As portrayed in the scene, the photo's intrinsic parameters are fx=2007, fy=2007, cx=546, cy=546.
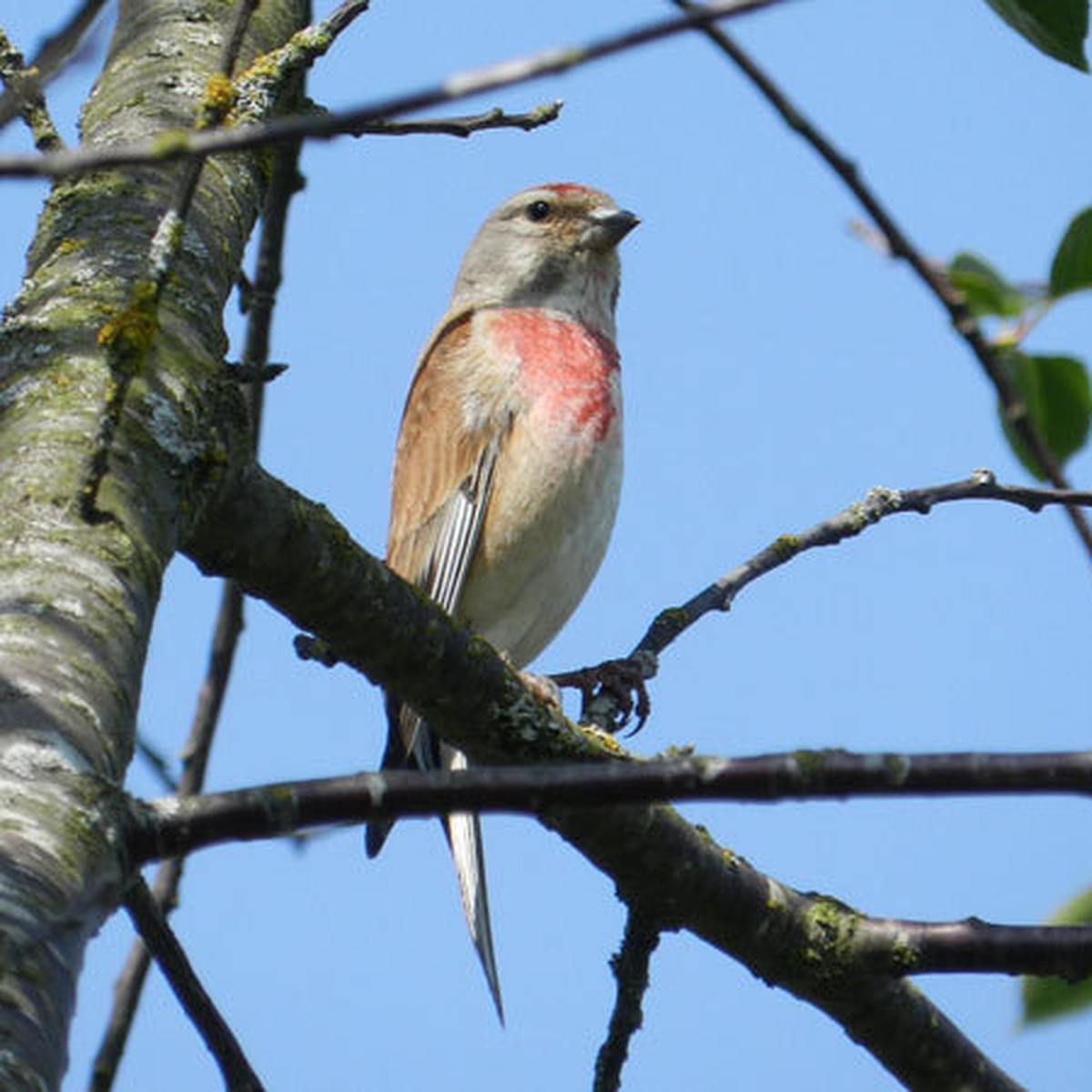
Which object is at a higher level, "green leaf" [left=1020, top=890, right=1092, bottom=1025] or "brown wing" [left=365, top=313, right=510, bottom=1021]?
"brown wing" [left=365, top=313, right=510, bottom=1021]

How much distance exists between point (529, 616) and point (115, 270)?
9.47ft

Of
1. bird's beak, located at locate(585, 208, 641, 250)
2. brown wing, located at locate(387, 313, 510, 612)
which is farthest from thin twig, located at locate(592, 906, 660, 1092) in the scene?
bird's beak, located at locate(585, 208, 641, 250)

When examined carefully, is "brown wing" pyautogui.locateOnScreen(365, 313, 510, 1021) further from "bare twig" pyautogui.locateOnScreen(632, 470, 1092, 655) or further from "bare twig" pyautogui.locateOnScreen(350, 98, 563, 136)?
"bare twig" pyautogui.locateOnScreen(350, 98, 563, 136)

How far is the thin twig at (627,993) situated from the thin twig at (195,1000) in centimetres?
81

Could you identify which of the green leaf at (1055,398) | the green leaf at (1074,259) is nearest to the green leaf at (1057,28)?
the green leaf at (1074,259)

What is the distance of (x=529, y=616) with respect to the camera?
243 inches

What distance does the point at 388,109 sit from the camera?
144 centimetres

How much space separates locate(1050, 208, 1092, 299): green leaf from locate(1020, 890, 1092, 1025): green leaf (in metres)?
0.67

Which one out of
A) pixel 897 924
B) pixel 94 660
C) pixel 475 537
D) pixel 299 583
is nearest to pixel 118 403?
pixel 94 660

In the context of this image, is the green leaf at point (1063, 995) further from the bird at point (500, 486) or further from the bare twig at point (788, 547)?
the bird at point (500, 486)

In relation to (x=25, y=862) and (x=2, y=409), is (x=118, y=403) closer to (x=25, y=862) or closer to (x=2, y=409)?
(x=2, y=409)

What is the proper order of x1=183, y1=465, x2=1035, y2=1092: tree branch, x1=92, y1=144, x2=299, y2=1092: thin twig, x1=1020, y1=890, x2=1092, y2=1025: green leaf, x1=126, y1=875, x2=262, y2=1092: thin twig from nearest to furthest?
1. x1=1020, y1=890, x2=1092, y2=1025: green leaf
2. x1=126, y1=875, x2=262, y2=1092: thin twig
3. x1=183, y1=465, x2=1035, y2=1092: tree branch
4. x1=92, y1=144, x2=299, y2=1092: thin twig

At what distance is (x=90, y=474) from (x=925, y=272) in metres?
1.42

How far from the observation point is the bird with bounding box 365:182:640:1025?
19.8ft
